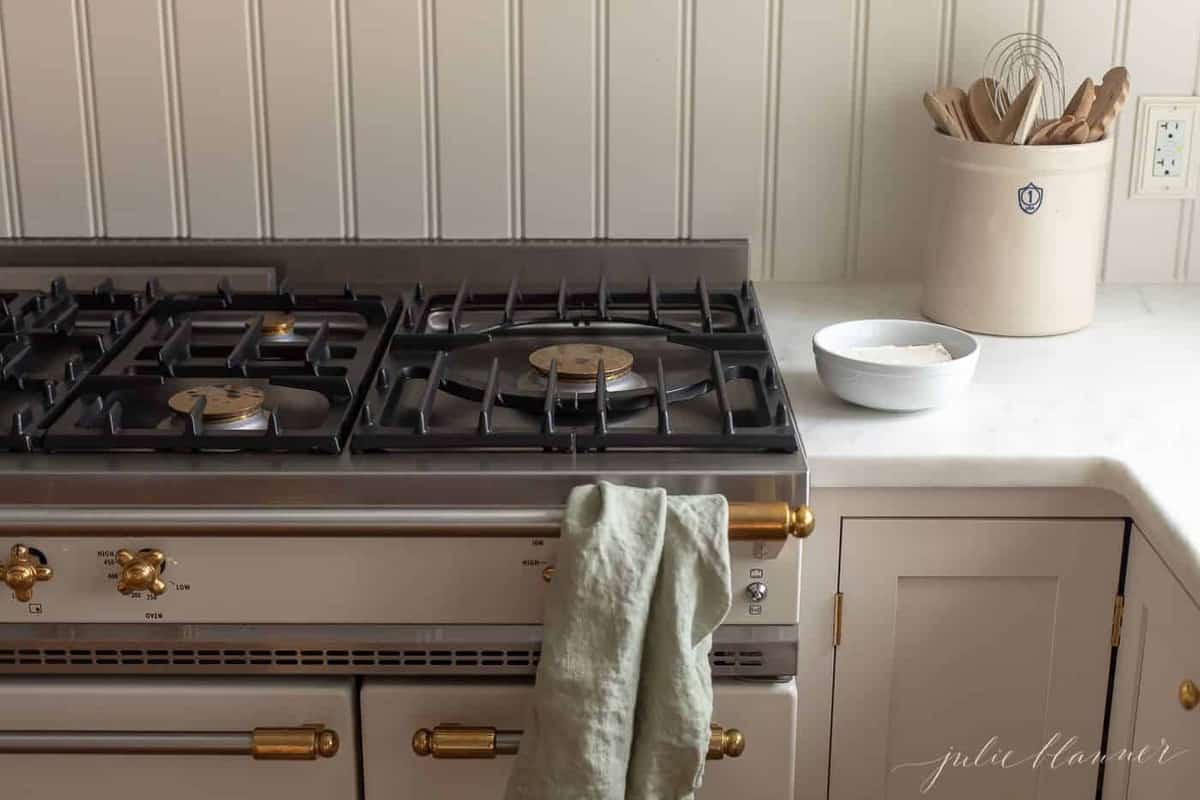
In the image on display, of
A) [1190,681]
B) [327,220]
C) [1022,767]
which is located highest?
[327,220]

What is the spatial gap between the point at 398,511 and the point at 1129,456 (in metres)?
0.69

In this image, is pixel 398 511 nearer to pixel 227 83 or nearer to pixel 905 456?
pixel 905 456

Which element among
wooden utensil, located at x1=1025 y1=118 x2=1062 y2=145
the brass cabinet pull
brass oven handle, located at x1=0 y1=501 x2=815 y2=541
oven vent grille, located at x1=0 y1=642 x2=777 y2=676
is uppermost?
wooden utensil, located at x1=1025 y1=118 x2=1062 y2=145

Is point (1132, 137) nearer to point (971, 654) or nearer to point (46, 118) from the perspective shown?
point (971, 654)

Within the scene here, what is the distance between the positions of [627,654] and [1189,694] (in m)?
0.48

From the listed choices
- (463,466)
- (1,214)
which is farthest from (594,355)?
(1,214)

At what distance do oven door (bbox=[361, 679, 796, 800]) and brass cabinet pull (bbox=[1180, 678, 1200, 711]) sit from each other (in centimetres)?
35

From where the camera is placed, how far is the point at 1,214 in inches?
77.0

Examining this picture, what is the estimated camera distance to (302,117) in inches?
74.9

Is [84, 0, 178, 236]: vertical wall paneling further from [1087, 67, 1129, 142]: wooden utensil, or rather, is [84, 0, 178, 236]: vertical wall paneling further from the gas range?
[1087, 67, 1129, 142]: wooden utensil

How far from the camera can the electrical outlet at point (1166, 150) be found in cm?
188

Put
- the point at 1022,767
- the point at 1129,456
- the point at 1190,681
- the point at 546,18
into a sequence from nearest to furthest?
1. the point at 1190,681
2. the point at 1129,456
3. the point at 1022,767
4. the point at 546,18

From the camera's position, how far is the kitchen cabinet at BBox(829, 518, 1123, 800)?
1.44 m

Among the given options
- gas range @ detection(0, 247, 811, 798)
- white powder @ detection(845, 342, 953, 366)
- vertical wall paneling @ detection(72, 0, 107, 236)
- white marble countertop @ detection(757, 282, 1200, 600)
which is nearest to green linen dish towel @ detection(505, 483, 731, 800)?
gas range @ detection(0, 247, 811, 798)
